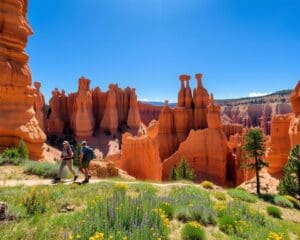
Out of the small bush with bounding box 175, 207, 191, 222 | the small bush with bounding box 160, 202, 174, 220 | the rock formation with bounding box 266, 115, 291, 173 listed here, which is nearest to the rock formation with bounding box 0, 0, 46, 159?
the small bush with bounding box 160, 202, 174, 220

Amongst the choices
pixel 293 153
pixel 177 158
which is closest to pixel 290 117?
pixel 293 153

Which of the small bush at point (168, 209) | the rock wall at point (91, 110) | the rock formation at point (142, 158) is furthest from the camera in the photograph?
the rock wall at point (91, 110)

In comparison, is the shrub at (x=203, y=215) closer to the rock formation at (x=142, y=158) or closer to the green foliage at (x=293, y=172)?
the green foliage at (x=293, y=172)

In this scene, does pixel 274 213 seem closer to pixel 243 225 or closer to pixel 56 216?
pixel 243 225

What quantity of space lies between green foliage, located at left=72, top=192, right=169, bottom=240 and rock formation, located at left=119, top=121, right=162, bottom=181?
77.5ft

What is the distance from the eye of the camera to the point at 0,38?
53.1 feet

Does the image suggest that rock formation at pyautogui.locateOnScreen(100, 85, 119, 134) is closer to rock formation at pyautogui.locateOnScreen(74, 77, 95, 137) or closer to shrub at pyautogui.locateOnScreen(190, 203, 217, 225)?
rock formation at pyautogui.locateOnScreen(74, 77, 95, 137)

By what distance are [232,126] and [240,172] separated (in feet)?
73.5

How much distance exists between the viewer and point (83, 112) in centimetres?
6128

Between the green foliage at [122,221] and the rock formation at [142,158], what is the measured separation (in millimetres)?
23631

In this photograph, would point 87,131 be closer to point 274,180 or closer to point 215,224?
point 274,180

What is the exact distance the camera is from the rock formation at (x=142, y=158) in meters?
30.3

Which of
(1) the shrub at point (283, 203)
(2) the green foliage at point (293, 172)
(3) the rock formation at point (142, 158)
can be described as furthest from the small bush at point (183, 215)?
(3) the rock formation at point (142, 158)

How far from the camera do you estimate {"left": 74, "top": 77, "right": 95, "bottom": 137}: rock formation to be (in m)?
60.6
